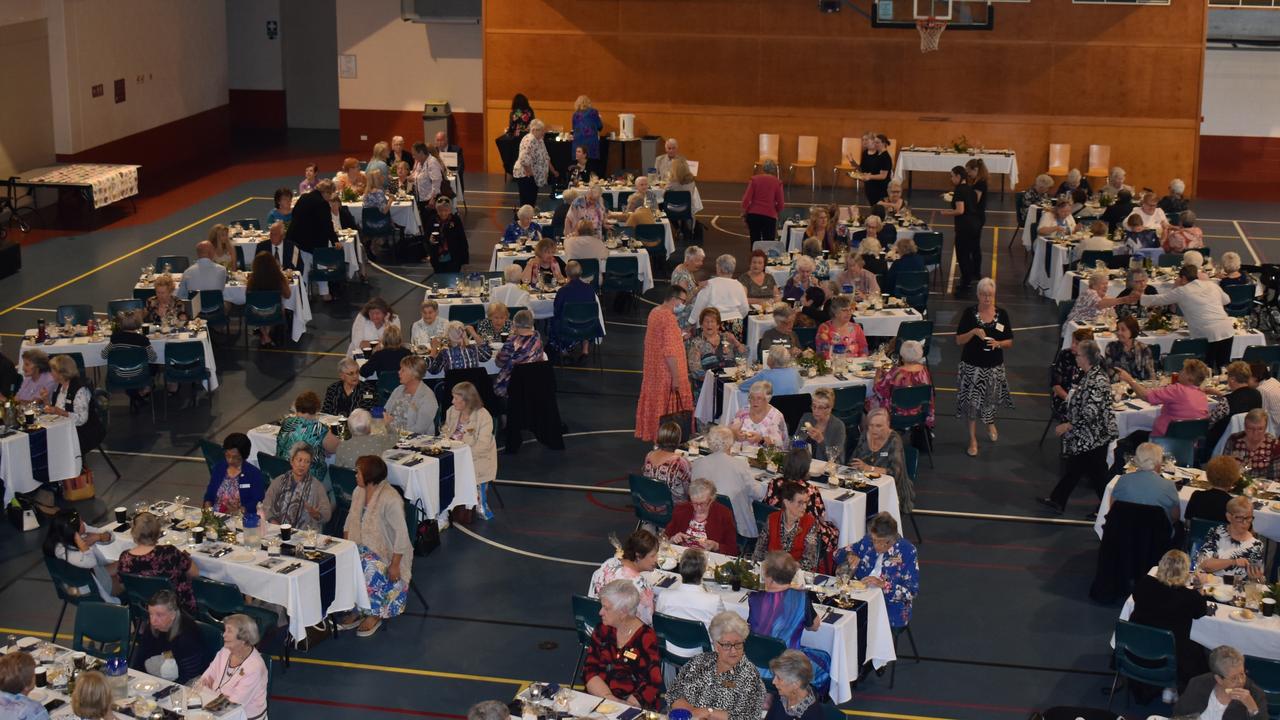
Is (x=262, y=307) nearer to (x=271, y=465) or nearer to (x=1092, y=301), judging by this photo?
(x=271, y=465)

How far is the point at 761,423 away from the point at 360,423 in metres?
3.29

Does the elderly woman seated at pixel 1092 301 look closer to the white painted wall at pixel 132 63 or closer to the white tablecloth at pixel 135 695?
the white tablecloth at pixel 135 695

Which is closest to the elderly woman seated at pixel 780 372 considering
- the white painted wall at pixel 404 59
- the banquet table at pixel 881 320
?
the banquet table at pixel 881 320

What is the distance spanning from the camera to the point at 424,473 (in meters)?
11.9

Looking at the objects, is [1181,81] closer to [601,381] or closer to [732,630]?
[601,381]

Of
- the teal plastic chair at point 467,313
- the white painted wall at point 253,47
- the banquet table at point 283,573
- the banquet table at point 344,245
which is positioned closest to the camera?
the banquet table at point 283,573

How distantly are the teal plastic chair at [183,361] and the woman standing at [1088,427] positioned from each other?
8.74 meters

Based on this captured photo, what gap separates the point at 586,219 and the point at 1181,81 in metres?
14.1

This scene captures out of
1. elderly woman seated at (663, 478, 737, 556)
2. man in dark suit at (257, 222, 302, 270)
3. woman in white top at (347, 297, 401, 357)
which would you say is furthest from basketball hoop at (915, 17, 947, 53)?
elderly woman seated at (663, 478, 737, 556)

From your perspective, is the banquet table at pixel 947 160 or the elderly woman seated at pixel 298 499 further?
the banquet table at pixel 947 160

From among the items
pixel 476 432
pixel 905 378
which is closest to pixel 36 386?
pixel 476 432

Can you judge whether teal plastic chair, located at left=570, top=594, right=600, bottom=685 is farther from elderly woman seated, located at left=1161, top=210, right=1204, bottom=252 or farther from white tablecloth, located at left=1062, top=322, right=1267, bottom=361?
elderly woman seated, located at left=1161, top=210, right=1204, bottom=252

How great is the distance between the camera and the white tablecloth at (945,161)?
1056 inches

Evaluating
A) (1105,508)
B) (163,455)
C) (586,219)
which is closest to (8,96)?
(586,219)
